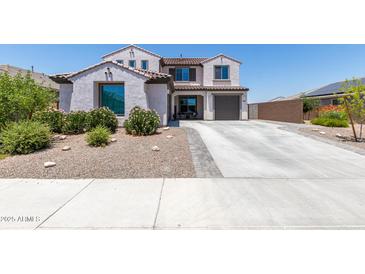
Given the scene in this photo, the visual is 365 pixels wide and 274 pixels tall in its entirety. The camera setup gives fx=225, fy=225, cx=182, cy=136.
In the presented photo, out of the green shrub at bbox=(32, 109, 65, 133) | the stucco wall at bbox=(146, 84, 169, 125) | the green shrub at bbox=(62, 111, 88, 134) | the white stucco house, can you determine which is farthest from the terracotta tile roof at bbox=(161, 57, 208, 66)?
the green shrub at bbox=(32, 109, 65, 133)

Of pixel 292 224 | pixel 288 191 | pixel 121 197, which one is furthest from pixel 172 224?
pixel 288 191

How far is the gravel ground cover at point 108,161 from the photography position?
6715mm

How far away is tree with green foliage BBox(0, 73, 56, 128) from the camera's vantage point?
10.2 metres

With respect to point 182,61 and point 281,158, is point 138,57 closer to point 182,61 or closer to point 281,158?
point 182,61

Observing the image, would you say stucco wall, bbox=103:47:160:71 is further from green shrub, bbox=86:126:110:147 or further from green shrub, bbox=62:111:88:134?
green shrub, bbox=86:126:110:147

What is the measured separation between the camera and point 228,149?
970 cm

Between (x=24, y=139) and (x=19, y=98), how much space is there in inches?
104

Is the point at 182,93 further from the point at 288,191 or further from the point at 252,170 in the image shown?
the point at 288,191

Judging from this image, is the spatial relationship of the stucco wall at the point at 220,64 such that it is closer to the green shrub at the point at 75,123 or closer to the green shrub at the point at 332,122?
the green shrub at the point at 332,122

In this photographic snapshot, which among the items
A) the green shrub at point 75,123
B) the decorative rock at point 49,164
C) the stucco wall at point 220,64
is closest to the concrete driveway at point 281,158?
the decorative rock at point 49,164

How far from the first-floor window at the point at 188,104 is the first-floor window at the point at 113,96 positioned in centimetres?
1077

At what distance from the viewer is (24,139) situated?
28.5 ft

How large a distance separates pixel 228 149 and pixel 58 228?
7.25 metres

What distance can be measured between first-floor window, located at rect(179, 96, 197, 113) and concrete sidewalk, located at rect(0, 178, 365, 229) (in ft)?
61.5
